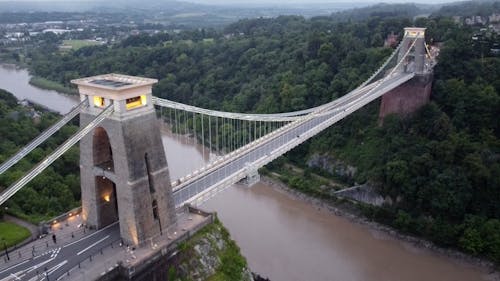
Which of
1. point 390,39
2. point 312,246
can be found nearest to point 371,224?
point 312,246

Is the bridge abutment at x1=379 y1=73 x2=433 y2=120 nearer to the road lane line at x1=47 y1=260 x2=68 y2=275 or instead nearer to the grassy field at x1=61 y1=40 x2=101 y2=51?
the road lane line at x1=47 y1=260 x2=68 y2=275

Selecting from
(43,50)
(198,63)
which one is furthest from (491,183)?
(43,50)

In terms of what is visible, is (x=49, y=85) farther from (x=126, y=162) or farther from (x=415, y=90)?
(x=126, y=162)

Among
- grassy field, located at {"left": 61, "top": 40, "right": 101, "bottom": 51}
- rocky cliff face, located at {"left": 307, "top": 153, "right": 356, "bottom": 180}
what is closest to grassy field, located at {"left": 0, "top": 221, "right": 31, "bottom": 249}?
rocky cliff face, located at {"left": 307, "top": 153, "right": 356, "bottom": 180}

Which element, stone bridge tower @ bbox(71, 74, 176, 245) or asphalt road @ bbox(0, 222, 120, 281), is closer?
asphalt road @ bbox(0, 222, 120, 281)

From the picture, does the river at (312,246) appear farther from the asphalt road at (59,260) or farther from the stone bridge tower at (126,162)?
the asphalt road at (59,260)

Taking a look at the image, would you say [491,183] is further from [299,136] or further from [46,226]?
[46,226]

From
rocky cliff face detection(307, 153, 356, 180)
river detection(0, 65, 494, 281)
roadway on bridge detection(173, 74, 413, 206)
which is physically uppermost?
roadway on bridge detection(173, 74, 413, 206)
